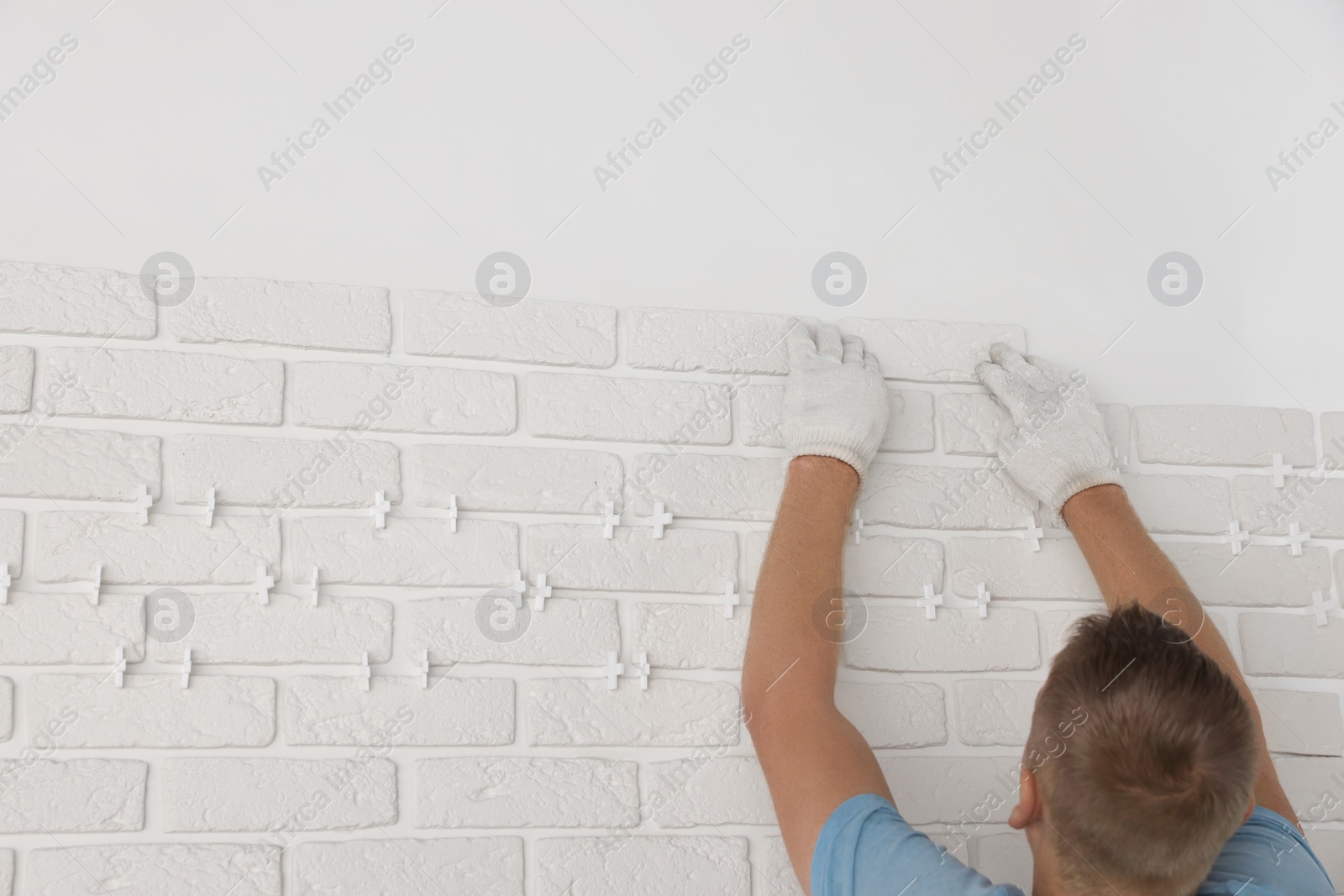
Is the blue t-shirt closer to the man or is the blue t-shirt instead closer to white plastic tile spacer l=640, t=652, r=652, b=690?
the man

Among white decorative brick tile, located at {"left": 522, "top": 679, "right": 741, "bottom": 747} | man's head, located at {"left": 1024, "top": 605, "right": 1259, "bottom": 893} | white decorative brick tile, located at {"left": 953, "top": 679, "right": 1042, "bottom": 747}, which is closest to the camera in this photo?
man's head, located at {"left": 1024, "top": 605, "right": 1259, "bottom": 893}

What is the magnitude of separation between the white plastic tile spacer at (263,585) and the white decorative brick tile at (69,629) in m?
0.13

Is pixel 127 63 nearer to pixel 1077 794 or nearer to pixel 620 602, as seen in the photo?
pixel 620 602

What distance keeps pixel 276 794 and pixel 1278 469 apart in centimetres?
149

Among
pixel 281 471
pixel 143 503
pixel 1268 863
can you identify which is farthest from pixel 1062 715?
pixel 143 503

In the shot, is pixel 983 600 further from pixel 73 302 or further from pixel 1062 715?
pixel 73 302

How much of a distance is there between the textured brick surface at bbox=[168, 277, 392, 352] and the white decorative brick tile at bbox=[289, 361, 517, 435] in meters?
0.04

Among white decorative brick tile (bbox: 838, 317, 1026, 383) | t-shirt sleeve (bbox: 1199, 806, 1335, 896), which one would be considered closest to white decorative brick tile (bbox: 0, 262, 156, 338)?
white decorative brick tile (bbox: 838, 317, 1026, 383)

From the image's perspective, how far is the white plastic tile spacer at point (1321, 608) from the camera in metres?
1.46

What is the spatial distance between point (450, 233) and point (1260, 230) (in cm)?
127

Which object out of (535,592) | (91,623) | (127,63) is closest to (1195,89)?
(535,592)

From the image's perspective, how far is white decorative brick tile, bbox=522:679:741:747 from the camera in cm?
125

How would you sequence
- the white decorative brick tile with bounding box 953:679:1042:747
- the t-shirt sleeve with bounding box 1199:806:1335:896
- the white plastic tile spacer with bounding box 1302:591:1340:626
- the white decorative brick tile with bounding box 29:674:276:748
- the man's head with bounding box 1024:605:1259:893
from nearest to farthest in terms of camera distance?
the man's head with bounding box 1024:605:1259:893, the t-shirt sleeve with bounding box 1199:806:1335:896, the white decorative brick tile with bounding box 29:674:276:748, the white decorative brick tile with bounding box 953:679:1042:747, the white plastic tile spacer with bounding box 1302:591:1340:626

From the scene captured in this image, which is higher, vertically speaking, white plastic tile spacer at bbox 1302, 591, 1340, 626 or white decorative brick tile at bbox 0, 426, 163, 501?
white decorative brick tile at bbox 0, 426, 163, 501
